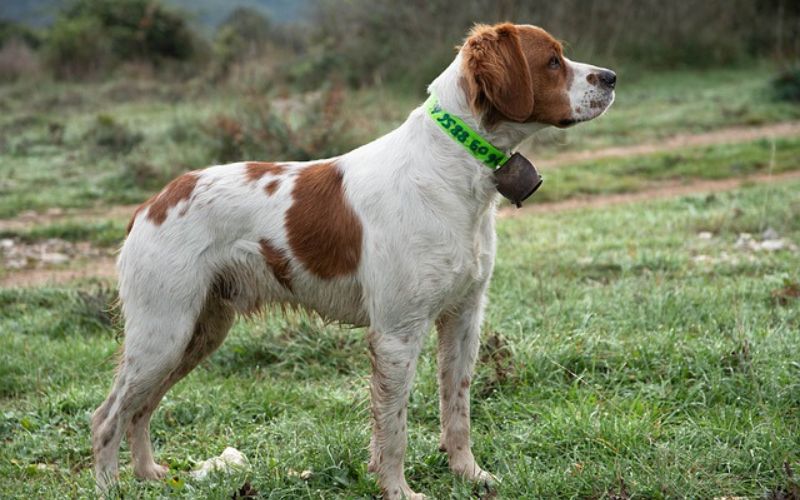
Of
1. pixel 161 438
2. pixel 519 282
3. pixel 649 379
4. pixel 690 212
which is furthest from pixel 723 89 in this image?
pixel 161 438

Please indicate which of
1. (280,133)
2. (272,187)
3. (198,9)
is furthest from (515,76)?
(198,9)

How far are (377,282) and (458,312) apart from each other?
1.49 feet

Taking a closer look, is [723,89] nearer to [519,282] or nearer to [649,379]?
[519,282]

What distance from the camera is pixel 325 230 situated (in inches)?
139

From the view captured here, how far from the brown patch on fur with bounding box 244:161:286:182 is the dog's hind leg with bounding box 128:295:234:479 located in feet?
1.75

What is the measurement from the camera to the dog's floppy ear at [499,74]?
11.1 ft

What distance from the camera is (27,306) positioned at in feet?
20.2

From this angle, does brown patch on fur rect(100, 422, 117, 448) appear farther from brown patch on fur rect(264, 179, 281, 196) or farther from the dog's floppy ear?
the dog's floppy ear

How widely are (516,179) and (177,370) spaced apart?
172 cm

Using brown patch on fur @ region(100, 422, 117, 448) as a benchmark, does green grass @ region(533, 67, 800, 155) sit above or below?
below

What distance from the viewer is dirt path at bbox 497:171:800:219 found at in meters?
9.04

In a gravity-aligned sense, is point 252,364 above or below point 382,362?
below

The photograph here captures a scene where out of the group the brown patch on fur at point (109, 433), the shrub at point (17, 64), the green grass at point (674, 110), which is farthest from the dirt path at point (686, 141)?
the shrub at point (17, 64)

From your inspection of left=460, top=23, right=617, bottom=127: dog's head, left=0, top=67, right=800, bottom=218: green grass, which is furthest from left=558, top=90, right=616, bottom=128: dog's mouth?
left=0, top=67, right=800, bottom=218: green grass
